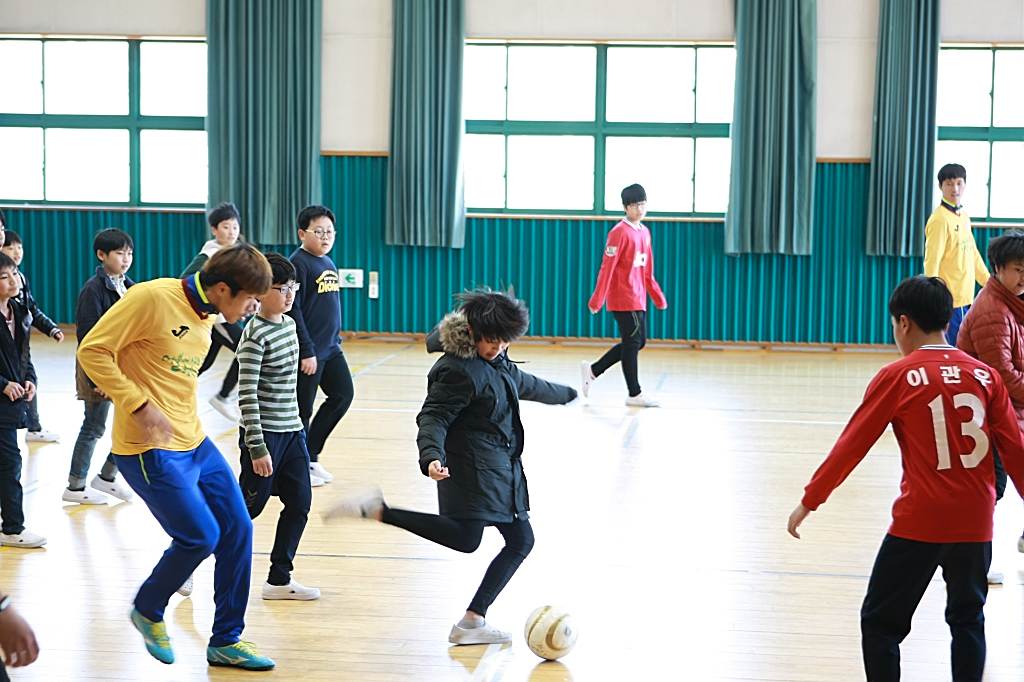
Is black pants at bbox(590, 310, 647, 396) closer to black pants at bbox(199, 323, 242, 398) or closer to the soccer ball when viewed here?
black pants at bbox(199, 323, 242, 398)

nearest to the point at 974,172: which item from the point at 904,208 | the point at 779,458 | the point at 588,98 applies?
the point at 904,208

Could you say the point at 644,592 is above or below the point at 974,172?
below

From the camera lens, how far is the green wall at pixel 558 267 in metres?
10.8

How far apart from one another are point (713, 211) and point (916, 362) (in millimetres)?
8755

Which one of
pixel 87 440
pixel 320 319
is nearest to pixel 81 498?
pixel 87 440

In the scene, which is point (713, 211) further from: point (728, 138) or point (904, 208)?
point (904, 208)

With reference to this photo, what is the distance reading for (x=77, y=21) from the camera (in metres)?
11.4

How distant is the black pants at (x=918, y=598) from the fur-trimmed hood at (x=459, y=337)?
1.28m

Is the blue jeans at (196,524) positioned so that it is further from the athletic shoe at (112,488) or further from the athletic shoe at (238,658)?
the athletic shoe at (112,488)

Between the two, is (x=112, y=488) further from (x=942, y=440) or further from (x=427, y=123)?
(x=427, y=123)

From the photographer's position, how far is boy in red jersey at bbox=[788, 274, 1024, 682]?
98.0 inches

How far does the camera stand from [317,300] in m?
5.04

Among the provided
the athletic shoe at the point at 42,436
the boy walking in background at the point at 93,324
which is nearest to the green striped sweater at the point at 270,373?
the boy walking in background at the point at 93,324

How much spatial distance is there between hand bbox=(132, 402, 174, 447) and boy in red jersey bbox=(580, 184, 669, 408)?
5.05 metres
